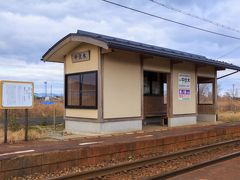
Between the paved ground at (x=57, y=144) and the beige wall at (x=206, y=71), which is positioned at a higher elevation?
the beige wall at (x=206, y=71)

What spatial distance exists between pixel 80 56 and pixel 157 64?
13.1ft

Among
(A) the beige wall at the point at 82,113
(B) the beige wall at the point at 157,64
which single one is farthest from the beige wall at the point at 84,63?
(B) the beige wall at the point at 157,64

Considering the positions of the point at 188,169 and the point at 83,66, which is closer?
the point at 188,169

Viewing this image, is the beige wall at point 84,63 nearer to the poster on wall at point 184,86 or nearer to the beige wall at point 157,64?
the beige wall at point 157,64

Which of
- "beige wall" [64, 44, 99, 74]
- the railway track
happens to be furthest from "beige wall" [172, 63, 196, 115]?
the railway track

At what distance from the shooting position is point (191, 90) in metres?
18.9

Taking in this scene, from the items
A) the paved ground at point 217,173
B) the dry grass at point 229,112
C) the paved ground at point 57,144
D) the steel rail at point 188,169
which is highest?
the dry grass at point 229,112

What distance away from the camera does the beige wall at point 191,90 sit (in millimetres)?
17547

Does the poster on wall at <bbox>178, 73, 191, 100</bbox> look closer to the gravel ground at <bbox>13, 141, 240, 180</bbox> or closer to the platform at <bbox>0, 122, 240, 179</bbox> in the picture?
the platform at <bbox>0, 122, 240, 179</bbox>

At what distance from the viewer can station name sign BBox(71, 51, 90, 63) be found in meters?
14.4

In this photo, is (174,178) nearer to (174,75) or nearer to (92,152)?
(92,152)

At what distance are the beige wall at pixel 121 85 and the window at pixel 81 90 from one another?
1.81ft

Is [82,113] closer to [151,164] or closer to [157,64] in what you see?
[157,64]

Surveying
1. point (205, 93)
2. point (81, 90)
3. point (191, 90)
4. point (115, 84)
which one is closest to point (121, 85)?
point (115, 84)
